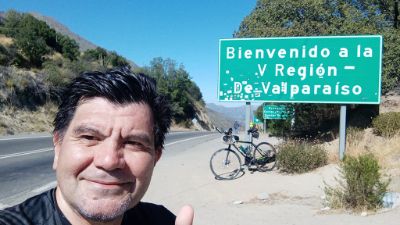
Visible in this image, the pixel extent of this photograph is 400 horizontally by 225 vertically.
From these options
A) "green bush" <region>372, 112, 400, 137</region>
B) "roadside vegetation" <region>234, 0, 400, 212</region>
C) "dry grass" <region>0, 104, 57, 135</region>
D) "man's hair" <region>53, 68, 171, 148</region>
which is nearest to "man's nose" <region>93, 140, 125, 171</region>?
"man's hair" <region>53, 68, 171, 148</region>

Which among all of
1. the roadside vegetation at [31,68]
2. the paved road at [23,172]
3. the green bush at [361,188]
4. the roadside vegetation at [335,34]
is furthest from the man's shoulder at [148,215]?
the roadside vegetation at [31,68]

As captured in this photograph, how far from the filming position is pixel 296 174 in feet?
34.0

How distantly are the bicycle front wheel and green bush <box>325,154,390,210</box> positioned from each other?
12.7ft

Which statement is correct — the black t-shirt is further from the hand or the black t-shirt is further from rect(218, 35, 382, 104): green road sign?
rect(218, 35, 382, 104): green road sign

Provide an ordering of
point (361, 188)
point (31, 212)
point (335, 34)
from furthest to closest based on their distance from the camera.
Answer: point (335, 34), point (361, 188), point (31, 212)

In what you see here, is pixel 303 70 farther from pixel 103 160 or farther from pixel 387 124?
pixel 103 160

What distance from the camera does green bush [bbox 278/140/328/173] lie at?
34.2 feet

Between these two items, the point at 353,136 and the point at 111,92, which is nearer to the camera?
the point at 111,92

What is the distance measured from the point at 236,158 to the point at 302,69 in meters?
3.06

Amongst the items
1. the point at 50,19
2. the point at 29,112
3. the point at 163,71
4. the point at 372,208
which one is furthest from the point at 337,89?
the point at 50,19

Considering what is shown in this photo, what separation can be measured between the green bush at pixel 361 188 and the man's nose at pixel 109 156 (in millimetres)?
6009

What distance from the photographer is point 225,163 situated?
1077cm

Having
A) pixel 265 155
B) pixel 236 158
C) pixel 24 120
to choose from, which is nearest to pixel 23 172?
pixel 236 158

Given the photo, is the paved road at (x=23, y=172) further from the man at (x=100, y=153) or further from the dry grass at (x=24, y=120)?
the dry grass at (x=24, y=120)
